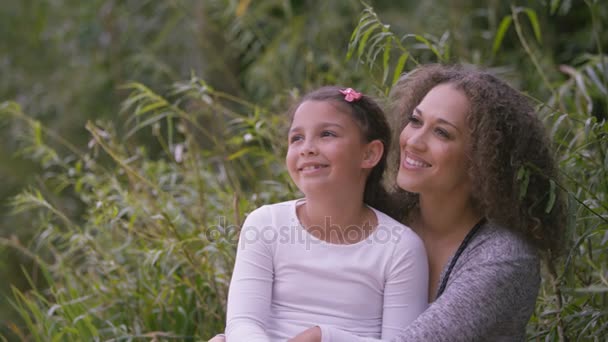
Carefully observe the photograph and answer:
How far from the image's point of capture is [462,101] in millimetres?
1868

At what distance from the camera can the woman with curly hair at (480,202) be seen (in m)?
1.68

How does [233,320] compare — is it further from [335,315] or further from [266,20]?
[266,20]

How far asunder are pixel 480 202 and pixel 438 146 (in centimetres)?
20

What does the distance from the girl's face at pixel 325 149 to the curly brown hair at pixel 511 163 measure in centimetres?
30

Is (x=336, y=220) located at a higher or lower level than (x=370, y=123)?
lower

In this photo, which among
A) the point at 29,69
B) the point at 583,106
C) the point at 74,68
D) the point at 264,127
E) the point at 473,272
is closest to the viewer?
the point at 473,272

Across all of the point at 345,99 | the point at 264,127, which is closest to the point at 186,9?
the point at 264,127

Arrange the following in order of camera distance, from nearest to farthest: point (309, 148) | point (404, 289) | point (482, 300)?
point (482, 300)
point (404, 289)
point (309, 148)

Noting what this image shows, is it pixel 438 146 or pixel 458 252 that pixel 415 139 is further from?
pixel 458 252

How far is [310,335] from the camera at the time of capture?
1672 mm

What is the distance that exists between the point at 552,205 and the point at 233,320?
827 millimetres

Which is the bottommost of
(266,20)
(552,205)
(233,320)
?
(233,320)

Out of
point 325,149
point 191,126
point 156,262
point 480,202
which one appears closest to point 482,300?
point 480,202

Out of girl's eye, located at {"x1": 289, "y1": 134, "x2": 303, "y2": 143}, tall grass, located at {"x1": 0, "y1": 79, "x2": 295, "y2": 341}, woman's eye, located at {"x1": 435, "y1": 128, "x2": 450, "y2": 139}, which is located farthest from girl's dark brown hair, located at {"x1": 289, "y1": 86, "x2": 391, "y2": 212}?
tall grass, located at {"x1": 0, "y1": 79, "x2": 295, "y2": 341}
